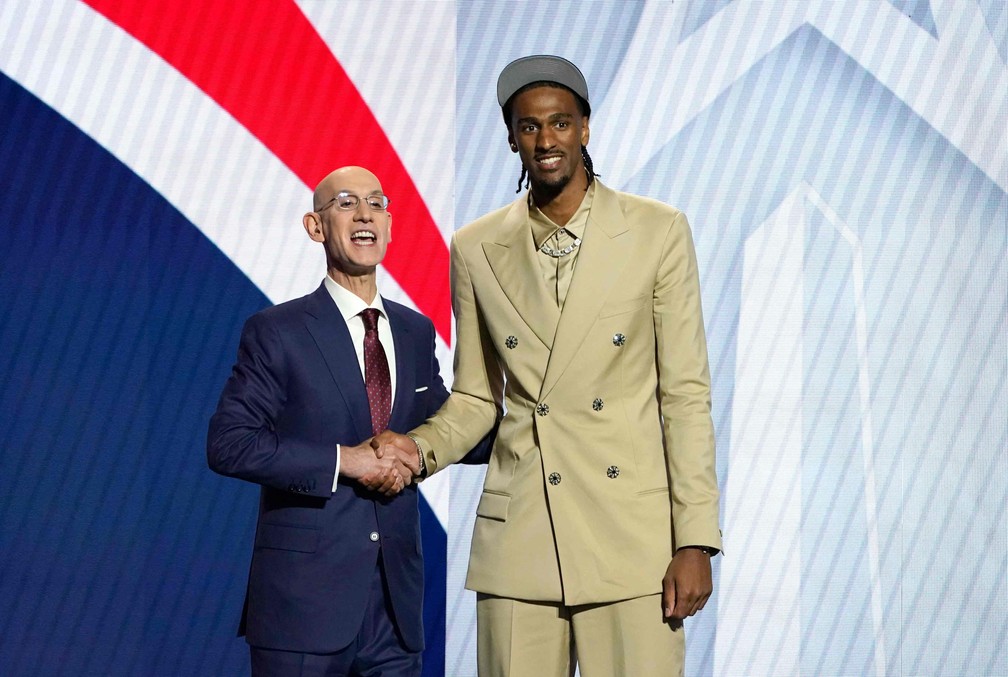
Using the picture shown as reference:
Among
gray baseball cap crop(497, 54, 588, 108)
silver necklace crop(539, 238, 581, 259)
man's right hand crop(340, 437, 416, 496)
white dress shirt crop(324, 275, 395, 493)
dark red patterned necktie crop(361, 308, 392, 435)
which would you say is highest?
gray baseball cap crop(497, 54, 588, 108)

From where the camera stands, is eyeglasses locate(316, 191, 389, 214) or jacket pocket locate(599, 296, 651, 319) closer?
jacket pocket locate(599, 296, 651, 319)

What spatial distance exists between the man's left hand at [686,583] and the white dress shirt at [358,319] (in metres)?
0.65

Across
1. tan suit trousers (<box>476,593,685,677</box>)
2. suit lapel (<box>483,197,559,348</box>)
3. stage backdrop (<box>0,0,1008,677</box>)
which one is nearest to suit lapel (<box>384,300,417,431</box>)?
suit lapel (<box>483,197,559,348</box>)

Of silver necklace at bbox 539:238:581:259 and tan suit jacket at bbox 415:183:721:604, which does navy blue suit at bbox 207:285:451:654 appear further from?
silver necklace at bbox 539:238:581:259

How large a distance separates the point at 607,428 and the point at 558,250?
0.30 m

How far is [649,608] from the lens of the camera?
1684 mm

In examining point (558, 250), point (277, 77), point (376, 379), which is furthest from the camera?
point (277, 77)

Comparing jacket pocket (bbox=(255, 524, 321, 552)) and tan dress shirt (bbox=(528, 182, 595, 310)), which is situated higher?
tan dress shirt (bbox=(528, 182, 595, 310))

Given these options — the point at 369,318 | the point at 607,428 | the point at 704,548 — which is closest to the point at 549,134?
the point at 607,428

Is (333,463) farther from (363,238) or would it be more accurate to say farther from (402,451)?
(363,238)

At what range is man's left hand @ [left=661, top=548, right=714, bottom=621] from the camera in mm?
1655

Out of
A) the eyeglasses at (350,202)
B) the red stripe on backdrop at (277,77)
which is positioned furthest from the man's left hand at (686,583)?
the red stripe on backdrop at (277,77)

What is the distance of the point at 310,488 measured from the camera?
6.34 ft

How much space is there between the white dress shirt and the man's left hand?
0.65 m
